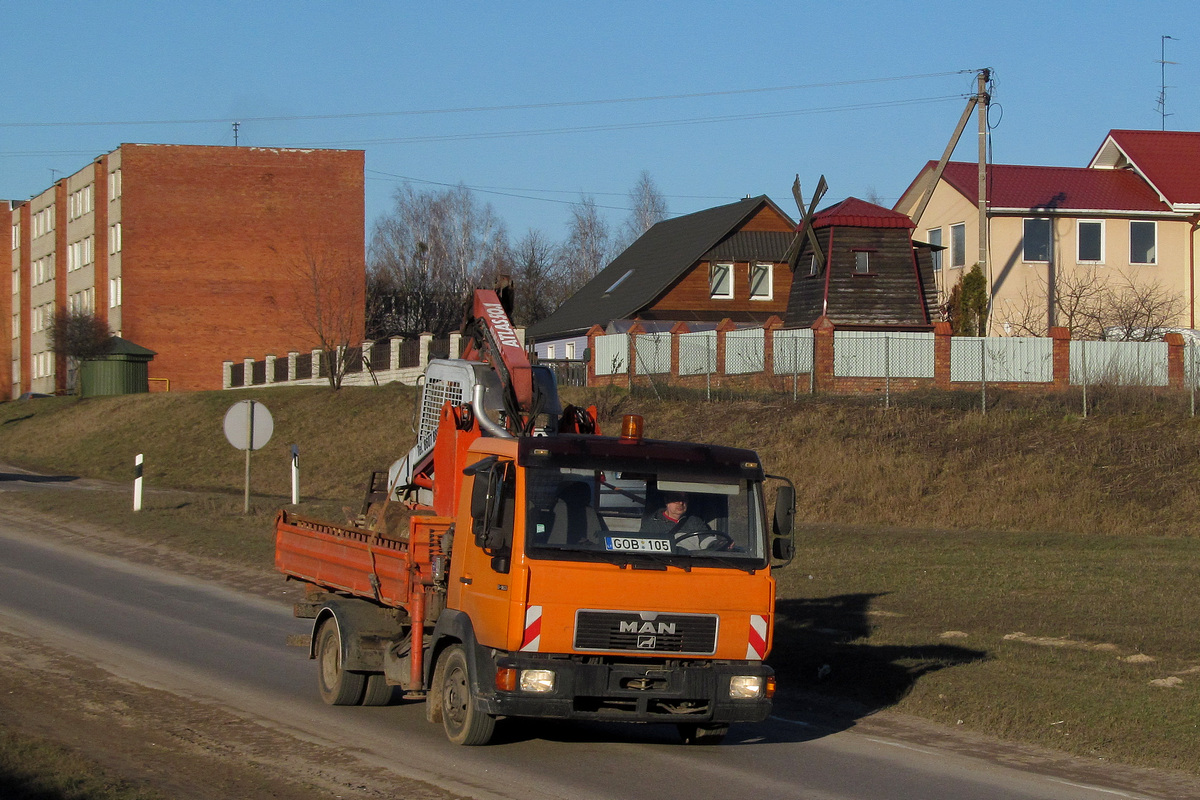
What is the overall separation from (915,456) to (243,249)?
4846 centimetres

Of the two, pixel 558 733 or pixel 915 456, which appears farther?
pixel 915 456

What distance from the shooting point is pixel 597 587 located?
8312 millimetres

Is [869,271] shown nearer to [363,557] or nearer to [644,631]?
[363,557]

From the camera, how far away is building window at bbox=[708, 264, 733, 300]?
175 feet

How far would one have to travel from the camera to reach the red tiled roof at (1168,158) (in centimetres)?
4538

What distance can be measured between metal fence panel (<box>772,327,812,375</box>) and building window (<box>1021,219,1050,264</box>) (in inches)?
640

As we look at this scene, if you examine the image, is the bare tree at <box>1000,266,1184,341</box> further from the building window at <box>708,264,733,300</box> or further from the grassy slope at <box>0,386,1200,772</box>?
the grassy slope at <box>0,386,1200,772</box>

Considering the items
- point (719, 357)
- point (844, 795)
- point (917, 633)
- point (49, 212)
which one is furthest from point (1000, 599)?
point (49, 212)

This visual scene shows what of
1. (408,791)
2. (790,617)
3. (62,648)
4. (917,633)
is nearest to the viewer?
(408,791)

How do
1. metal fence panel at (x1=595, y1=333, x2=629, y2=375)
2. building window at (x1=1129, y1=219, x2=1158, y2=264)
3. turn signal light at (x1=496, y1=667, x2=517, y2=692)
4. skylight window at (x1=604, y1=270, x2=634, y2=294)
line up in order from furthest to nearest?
skylight window at (x1=604, y1=270, x2=634, y2=294), building window at (x1=1129, y1=219, x2=1158, y2=264), metal fence panel at (x1=595, y1=333, x2=629, y2=375), turn signal light at (x1=496, y1=667, x2=517, y2=692)

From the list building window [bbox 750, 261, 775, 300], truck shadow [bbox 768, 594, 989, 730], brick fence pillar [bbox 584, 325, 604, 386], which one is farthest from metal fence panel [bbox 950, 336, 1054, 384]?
building window [bbox 750, 261, 775, 300]

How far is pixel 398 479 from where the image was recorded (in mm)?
12859

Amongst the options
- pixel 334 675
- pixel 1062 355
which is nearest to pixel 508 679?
pixel 334 675

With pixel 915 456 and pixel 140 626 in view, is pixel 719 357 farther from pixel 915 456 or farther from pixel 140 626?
pixel 140 626
